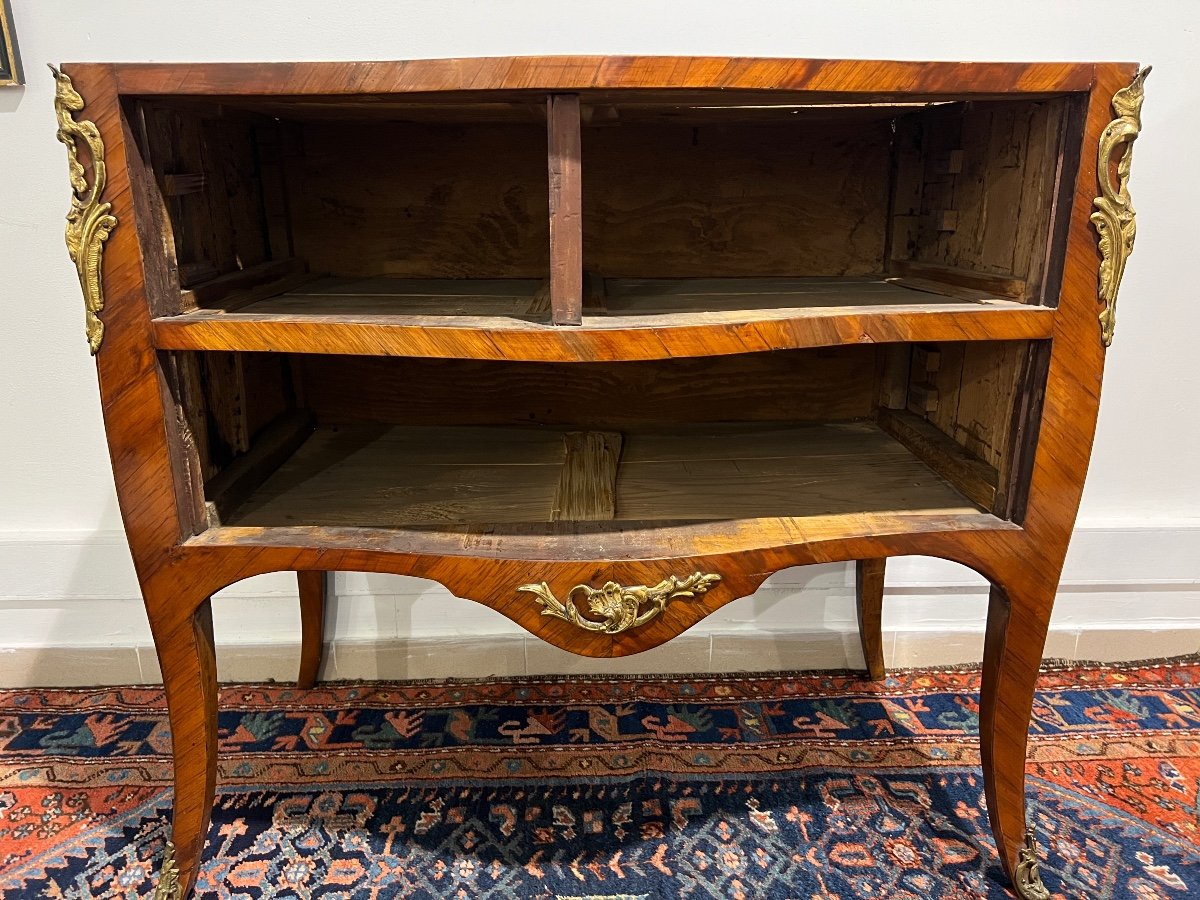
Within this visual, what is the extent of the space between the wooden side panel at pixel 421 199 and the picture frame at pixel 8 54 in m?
0.49

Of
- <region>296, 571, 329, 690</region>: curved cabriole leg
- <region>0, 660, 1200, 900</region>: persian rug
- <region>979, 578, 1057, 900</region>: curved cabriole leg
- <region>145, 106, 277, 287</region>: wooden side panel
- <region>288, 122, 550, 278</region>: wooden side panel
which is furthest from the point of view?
<region>296, 571, 329, 690</region>: curved cabriole leg

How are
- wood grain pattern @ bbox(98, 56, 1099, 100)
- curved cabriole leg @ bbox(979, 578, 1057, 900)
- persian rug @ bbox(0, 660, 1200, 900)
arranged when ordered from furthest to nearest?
persian rug @ bbox(0, 660, 1200, 900), curved cabriole leg @ bbox(979, 578, 1057, 900), wood grain pattern @ bbox(98, 56, 1099, 100)

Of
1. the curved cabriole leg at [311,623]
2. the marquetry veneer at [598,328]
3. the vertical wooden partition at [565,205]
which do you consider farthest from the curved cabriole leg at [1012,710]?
the curved cabriole leg at [311,623]

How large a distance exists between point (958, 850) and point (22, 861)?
1367 mm

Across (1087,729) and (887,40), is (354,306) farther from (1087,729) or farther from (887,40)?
(1087,729)

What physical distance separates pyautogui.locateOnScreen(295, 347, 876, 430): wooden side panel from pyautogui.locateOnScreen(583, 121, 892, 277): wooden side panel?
0.51 ft

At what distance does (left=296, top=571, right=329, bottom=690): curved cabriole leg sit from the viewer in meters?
1.54

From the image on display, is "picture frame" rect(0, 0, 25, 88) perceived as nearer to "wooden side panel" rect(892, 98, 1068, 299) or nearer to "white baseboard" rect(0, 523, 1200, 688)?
"white baseboard" rect(0, 523, 1200, 688)

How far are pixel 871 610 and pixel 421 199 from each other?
3.64 feet

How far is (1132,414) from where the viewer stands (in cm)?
158

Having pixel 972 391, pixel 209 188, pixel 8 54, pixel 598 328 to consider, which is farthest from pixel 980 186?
pixel 8 54

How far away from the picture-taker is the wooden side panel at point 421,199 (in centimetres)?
128

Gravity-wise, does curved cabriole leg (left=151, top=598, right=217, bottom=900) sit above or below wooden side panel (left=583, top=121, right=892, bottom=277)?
below

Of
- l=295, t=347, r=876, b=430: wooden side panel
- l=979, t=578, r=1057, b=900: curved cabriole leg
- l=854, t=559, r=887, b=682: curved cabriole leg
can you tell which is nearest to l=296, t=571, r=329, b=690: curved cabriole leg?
l=295, t=347, r=876, b=430: wooden side panel
